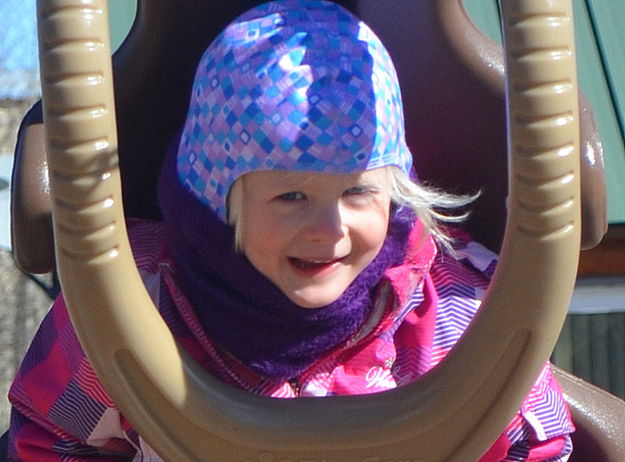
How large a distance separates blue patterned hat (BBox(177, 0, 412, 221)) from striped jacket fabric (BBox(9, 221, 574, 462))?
5.1 inches

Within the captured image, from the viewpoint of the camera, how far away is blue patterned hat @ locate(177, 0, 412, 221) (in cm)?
115

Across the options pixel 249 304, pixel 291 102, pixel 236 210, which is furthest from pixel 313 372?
pixel 291 102

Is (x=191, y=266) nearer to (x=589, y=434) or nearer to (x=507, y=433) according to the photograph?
(x=507, y=433)

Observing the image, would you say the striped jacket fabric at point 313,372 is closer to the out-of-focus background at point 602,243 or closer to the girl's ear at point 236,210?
the girl's ear at point 236,210

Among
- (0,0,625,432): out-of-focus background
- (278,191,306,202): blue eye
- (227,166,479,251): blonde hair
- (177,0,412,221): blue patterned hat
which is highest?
(177,0,412,221): blue patterned hat

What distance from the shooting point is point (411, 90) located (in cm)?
143

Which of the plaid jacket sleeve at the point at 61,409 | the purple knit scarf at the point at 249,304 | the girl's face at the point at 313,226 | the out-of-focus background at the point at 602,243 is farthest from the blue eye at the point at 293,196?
the out-of-focus background at the point at 602,243

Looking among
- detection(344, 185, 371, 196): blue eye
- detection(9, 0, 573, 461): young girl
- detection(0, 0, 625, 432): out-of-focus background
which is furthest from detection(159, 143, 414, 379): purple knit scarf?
detection(0, 0, 625, 432): out-of-focus background

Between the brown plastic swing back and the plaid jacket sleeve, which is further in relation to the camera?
the brown plastic swing back

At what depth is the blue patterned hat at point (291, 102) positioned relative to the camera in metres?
1.15

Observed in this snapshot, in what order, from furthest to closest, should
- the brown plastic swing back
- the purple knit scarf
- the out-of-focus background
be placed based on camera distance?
1. the out-of-focus background
2. the brown plastic swing back
3. the purple knit scarf

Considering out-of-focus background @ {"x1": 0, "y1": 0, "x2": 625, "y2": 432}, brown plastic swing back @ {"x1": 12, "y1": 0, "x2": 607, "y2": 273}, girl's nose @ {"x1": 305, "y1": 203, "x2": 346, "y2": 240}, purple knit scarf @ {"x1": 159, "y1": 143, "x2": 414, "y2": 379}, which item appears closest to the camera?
girl's nose @ {"x1": 305, "y1": 203, "x2": 346, "y2": 240}

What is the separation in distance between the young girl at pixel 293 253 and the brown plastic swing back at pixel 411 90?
0.20 ft

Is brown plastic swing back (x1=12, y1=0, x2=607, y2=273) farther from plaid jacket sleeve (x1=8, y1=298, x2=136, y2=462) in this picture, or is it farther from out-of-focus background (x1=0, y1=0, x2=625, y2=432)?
out-of-focus background (x1=0, y1=0, x2=625, y2=432)
